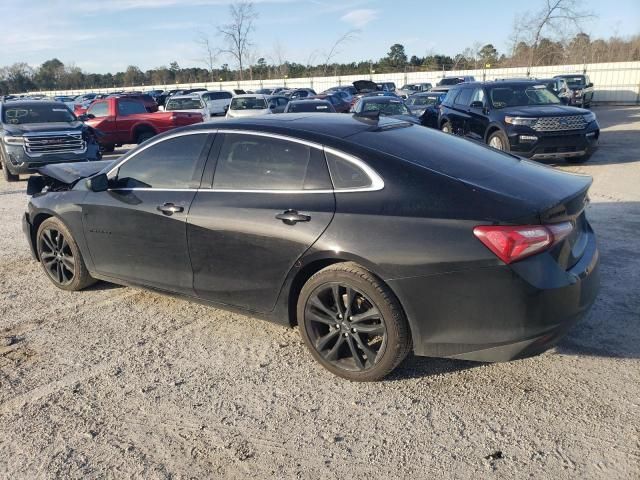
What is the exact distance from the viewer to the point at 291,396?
130 inches

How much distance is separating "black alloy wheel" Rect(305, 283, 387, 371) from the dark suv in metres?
8.54

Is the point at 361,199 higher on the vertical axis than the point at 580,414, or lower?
higher

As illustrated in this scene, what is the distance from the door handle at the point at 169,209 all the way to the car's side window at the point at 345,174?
1.27m

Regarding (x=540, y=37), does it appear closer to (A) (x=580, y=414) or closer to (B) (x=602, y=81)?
(B) (x=602, y=81)

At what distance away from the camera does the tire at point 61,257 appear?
500 centimetres

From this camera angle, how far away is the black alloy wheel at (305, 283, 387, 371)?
3.30m

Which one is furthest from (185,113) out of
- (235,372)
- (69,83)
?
(69,83)

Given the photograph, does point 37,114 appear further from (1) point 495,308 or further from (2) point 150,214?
(1) point 495,308

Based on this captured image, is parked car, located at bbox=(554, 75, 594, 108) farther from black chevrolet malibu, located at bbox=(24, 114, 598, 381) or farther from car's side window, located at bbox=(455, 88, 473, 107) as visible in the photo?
black chevrolet malibu, located at bbox=(24, 114, 598, 381)

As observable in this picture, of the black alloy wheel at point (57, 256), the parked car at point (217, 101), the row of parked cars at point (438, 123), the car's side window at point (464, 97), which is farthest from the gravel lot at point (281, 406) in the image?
the parked car at point (217, 101)

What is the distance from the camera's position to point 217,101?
25156 millimetres

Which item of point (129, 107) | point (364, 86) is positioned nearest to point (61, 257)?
point (129, 107)

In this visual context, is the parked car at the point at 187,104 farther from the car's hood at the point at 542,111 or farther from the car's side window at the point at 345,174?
the car's side window at the point at 345,174

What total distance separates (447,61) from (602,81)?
35.7 metres
